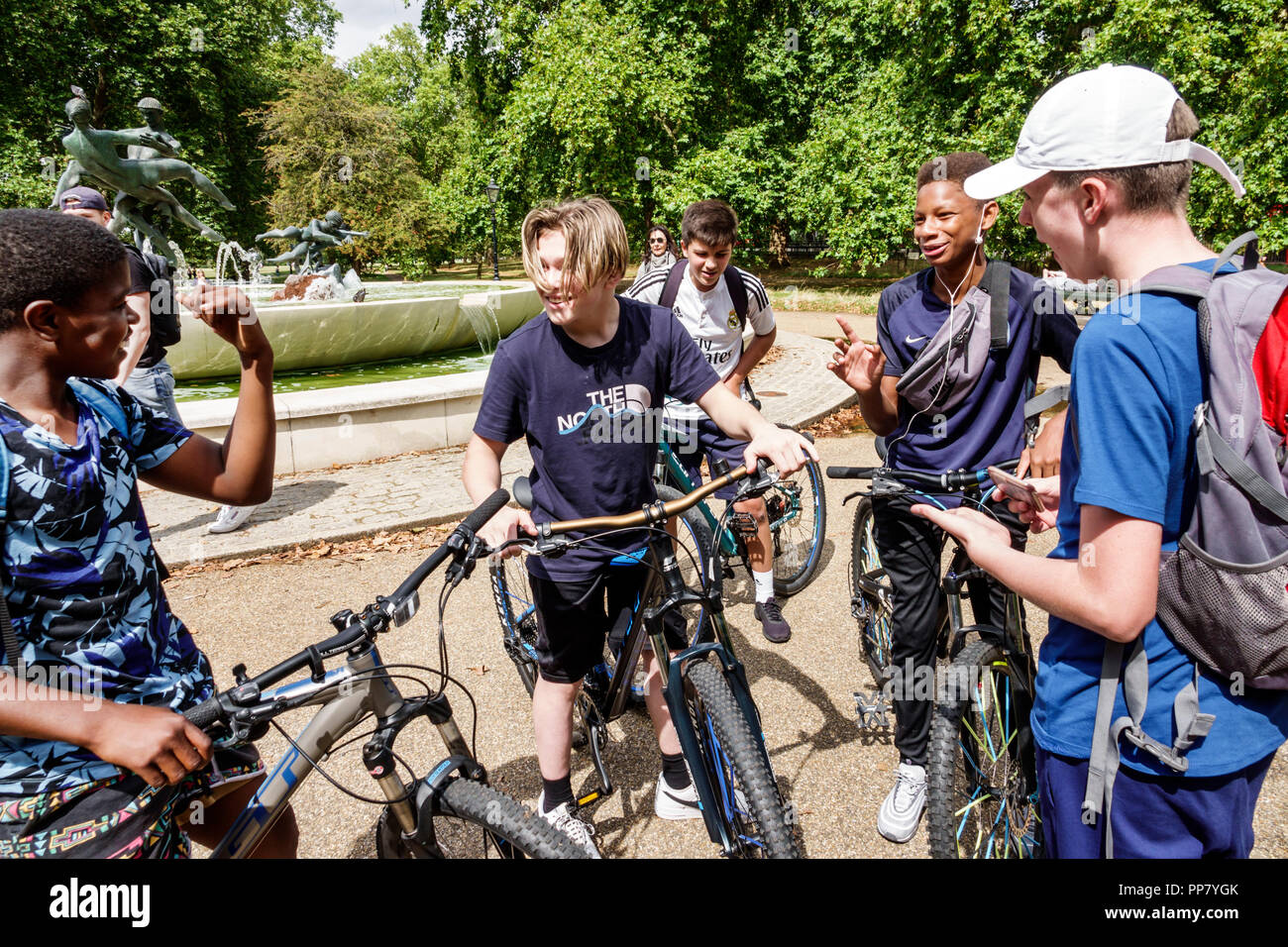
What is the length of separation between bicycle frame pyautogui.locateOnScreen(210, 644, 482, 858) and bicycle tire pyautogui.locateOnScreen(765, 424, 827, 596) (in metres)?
3.35

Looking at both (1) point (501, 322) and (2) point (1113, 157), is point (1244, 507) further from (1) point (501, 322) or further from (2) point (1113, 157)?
(1) point (501, 322)

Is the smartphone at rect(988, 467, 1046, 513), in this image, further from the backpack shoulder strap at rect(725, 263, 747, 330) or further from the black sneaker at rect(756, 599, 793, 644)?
the backpack shoulder strap at rect(725, 263, 747, 330)

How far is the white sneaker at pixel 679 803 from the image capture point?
2.96 m

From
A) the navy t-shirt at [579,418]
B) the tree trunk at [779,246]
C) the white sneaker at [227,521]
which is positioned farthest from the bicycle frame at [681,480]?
the tree trunk at [779,246]

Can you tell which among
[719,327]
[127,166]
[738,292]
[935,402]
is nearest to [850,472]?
[935,402]

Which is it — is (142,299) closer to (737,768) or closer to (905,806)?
(737,768)

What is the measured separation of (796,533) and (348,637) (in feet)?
13.0

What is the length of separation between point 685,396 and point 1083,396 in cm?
145

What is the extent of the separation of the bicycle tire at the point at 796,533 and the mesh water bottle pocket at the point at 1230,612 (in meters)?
3.59

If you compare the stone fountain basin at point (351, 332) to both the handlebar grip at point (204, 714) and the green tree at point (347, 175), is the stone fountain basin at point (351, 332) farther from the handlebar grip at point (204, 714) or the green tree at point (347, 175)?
the green tree at point (347, 175)

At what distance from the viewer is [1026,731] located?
2309mm

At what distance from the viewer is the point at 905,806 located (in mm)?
2850

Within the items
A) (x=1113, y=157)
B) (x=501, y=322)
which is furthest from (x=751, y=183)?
(x=1113, y=157)
